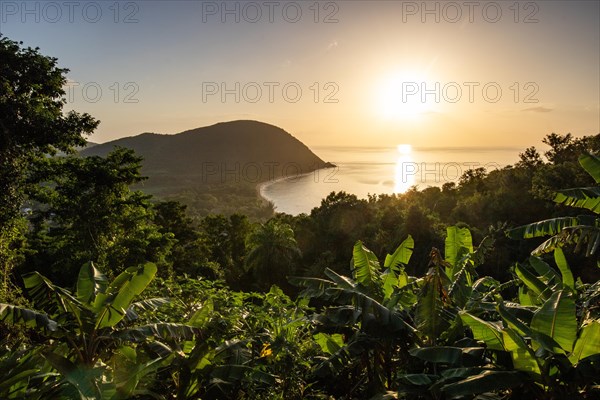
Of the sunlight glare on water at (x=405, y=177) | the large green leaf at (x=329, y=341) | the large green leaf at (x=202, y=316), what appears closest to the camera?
the large green leaf at (x=202, y=316)

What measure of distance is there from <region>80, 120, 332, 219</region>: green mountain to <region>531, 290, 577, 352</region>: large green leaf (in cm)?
12395

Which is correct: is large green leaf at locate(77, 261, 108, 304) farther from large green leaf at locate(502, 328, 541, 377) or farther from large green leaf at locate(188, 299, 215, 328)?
large green leaf at locate(502, 328, 541, 377)

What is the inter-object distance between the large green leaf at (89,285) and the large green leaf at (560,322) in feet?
18.8

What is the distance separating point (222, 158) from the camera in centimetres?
14938

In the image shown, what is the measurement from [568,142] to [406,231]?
14462 mm

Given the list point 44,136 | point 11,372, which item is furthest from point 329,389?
point 44,136

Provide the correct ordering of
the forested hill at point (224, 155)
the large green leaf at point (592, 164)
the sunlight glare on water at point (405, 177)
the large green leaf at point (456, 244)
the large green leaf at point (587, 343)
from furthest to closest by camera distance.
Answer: the forested hill at point (224, 155), the sunlight glare on water at point (405, 177), the large green leaf at point (456, 244), the large green leaf at point (592, 164), the large green leaf at point (587, 343)

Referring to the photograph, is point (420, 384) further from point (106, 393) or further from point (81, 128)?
point (81, 128)

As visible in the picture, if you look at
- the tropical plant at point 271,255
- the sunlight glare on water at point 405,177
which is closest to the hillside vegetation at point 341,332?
the tropical plant at point 271,255

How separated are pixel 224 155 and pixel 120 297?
14755cm

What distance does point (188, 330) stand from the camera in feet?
19.2

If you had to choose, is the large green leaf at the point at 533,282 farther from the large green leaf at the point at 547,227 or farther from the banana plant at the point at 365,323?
the banana plant at the point at 365,323

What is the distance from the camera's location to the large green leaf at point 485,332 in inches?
193

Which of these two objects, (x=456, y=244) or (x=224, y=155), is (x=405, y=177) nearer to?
(x=456, y=244)
